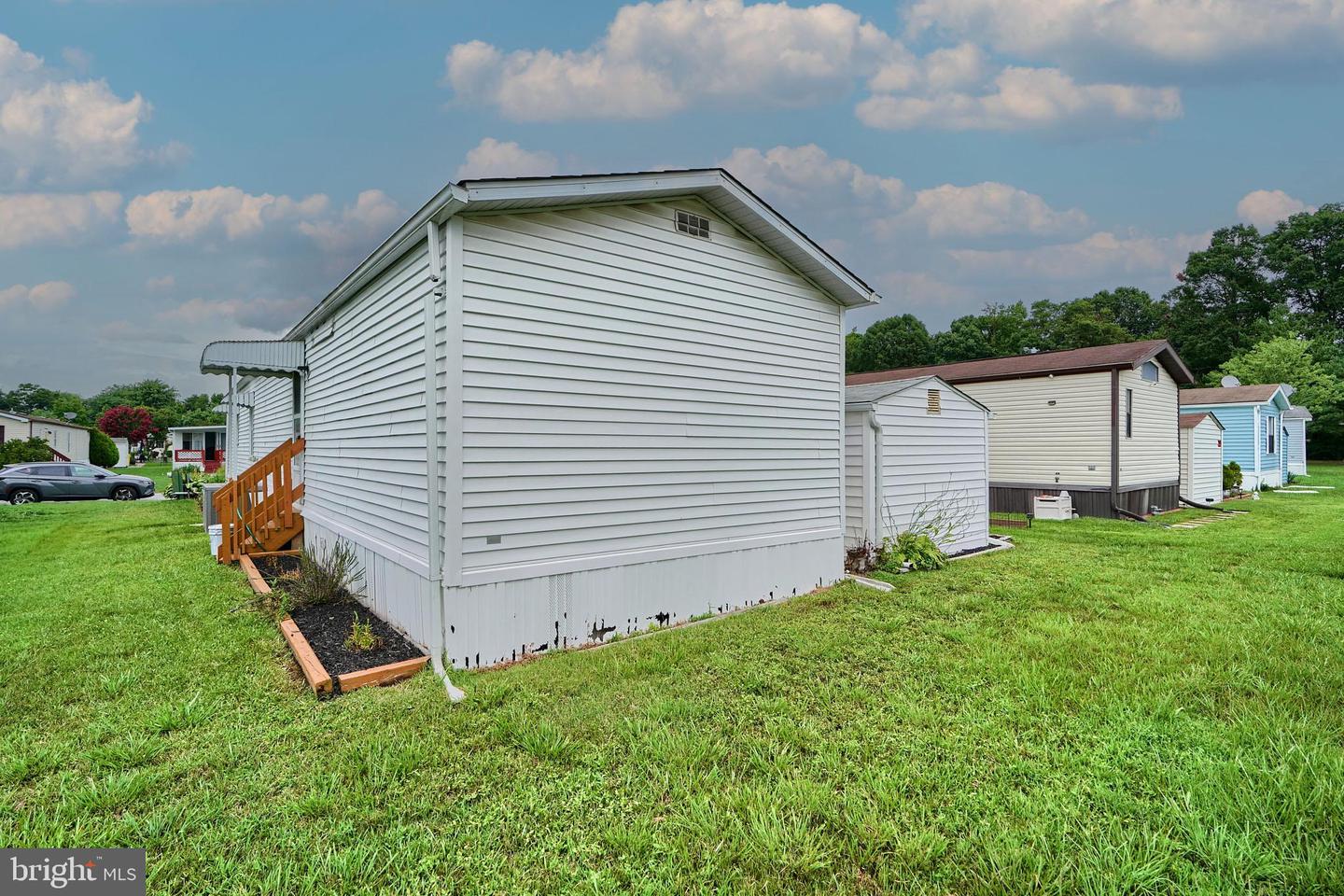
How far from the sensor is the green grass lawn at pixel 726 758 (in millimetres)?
2311

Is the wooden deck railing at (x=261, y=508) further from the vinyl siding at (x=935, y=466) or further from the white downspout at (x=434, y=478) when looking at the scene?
the vinyl siding at (x=935, y=466)

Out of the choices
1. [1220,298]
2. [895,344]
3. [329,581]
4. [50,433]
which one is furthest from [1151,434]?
[50,433]

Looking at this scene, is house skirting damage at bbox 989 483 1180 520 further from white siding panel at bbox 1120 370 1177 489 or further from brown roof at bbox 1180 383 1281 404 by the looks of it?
brown roof at bbox 1180 383 1281 404

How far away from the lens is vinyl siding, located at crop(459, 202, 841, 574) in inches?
180

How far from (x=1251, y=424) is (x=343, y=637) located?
29092 millimetres

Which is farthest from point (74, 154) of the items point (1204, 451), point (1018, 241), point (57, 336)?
point (1018, 241)

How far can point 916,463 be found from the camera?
883cm

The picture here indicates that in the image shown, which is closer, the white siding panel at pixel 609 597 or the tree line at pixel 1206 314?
the white siding panel at pixel 609 597

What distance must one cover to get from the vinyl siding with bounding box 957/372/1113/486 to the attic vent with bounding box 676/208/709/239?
1213 centimetres

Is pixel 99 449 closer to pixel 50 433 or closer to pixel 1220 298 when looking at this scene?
pixel 50 433

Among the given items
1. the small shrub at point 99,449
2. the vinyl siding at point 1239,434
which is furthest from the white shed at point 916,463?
the small shrub at point 99,449

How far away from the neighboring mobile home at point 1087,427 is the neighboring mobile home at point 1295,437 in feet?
53.9

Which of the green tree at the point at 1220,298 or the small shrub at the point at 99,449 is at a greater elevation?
the green tree at the point at 1220,298

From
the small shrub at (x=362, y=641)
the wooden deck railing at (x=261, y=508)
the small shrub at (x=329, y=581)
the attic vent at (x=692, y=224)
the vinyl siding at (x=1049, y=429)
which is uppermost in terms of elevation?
the attic vent at (x=692, y=224)
